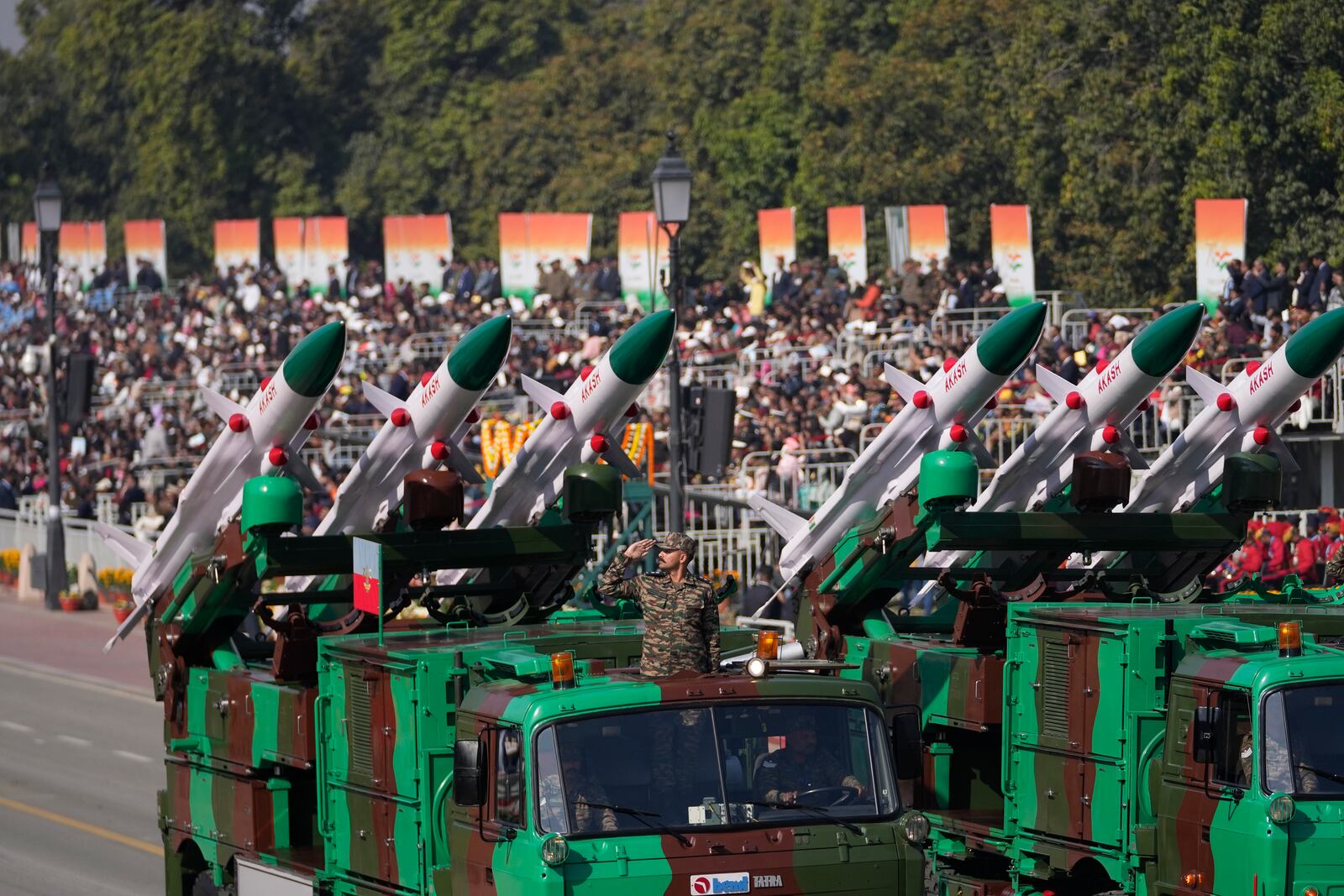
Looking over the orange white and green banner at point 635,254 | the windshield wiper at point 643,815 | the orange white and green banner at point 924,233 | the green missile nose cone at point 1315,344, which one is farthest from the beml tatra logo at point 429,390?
the orange white and green banner at point 635,254

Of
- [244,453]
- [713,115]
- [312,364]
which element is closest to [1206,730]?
[312,364]

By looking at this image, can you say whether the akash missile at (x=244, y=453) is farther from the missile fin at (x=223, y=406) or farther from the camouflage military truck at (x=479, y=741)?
the camouflage military truck at (x=479, y=741)

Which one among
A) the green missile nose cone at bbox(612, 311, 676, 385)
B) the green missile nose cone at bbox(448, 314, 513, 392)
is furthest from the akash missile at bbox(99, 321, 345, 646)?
the green missile nose cone at bbox(612, 311, 676, 385)

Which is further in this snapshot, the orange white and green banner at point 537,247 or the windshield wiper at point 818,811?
the orange white and green banner at point 537,247

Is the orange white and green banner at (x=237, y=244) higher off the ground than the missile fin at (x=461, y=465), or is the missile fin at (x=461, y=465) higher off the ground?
the orange white and green banner at (x=237, y=244)

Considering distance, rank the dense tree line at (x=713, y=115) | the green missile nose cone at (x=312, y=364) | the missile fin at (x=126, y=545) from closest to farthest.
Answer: the green missile nose cone at (x=312, y=364) < the missile fin at (x=126, y=545) < the dense tree line at (x=713, y=115)

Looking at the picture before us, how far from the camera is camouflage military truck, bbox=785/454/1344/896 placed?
1016 centimetres

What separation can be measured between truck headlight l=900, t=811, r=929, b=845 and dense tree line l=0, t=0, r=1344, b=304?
74.6ft

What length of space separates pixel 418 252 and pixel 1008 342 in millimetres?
35376

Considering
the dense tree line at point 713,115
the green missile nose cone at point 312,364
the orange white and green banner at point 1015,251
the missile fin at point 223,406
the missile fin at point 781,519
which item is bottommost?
the missile fin at point 781,519

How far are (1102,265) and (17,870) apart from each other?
24.6 meters

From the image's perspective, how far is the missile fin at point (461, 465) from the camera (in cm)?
1712

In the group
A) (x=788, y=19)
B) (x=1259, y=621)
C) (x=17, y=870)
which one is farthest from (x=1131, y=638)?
(x=788, y=19)

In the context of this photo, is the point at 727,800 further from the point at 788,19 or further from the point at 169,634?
the point at 788,19
